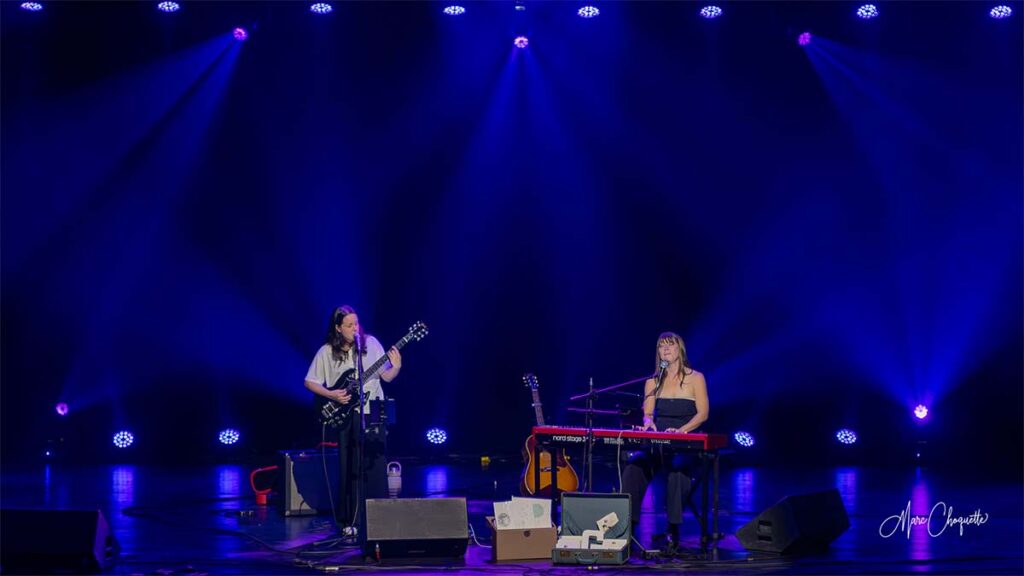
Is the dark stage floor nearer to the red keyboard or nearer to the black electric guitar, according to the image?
the red keyboard

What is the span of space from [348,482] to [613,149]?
6.42 metres

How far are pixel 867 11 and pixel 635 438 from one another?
7.39m

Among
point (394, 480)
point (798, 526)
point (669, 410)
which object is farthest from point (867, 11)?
point (798, 526)

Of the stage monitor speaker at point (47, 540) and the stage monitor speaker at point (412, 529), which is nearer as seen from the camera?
the stage monitor speaker at point (47, 540)

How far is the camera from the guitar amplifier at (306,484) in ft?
26.1

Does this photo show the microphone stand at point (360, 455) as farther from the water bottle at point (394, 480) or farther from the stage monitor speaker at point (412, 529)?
the water bottle at point (394, 480)

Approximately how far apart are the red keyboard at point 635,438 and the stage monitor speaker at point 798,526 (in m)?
0.49

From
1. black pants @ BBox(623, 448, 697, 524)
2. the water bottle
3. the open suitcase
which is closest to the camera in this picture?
the open suitcase

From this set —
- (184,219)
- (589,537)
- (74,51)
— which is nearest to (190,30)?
(74,51)

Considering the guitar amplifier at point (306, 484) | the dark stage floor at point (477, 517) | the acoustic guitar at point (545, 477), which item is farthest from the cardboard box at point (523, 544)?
the guitar amplifier at point (306, 484)

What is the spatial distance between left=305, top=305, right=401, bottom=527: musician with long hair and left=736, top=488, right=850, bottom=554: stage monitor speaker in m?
2.30

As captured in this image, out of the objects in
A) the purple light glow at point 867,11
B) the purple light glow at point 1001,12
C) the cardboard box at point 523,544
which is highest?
the purple light glow at point 867,11

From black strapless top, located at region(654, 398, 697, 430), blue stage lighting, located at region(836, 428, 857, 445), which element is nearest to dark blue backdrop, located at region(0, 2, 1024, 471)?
blue stage lighting, located at region(836, 428, 857, 445)

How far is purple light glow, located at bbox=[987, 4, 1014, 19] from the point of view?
1160cm
